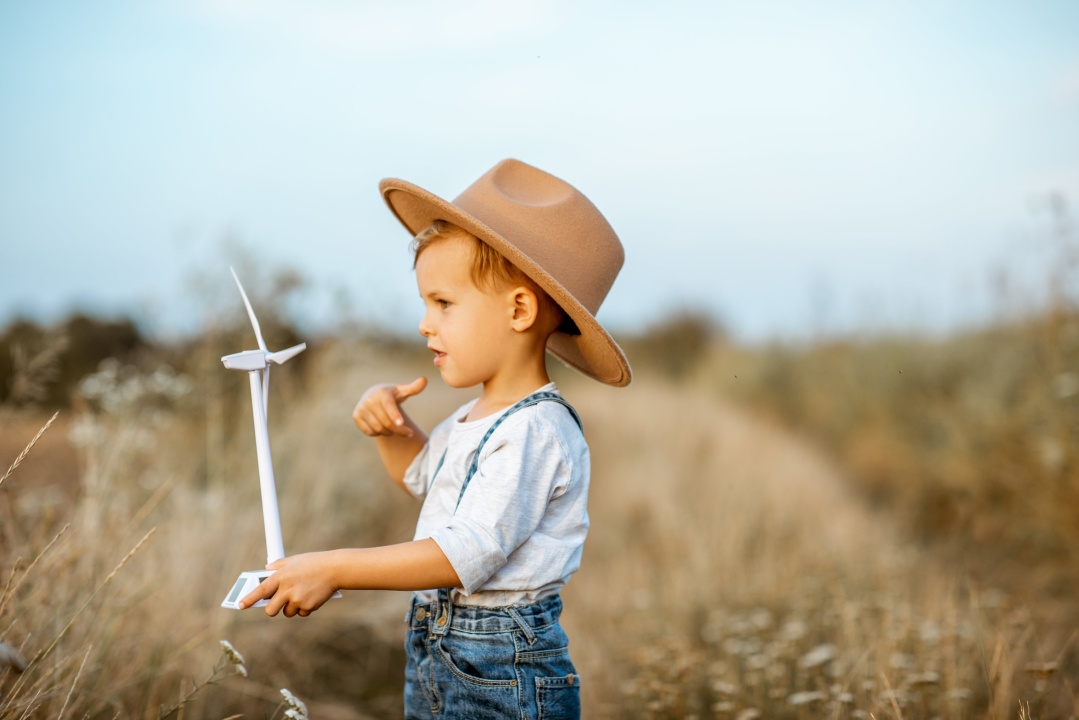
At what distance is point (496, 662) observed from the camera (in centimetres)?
204

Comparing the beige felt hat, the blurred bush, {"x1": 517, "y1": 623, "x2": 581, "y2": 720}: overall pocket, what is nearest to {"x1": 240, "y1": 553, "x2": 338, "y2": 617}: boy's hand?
{"x1": 517, "y1": 623, "x2": 581, "y2": 720}: overall pocket

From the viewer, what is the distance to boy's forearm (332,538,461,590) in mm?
1792

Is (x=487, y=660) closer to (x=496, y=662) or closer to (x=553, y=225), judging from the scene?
(x=496, y=662)

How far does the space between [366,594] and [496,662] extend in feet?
9.39

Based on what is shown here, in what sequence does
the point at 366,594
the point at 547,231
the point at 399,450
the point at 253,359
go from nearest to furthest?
1. the point at 253,359
2. the point at 547,231
3. the point at 399,450
4. the point at 366,594

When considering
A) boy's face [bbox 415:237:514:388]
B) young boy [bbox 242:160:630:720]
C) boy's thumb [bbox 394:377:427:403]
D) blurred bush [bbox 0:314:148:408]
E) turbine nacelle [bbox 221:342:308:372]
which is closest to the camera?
turbine nacelle [bbox 221:342:308:372]

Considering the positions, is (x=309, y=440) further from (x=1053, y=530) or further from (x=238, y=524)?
(x=1053, y=530)

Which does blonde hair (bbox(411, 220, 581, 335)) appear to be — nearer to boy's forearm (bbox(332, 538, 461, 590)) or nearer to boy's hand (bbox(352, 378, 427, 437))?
boy's hand (bbox(352, 378, 427, 437))

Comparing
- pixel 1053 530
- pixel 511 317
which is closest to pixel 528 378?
pixel 511 317

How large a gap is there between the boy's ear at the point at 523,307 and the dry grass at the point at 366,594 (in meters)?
1.14

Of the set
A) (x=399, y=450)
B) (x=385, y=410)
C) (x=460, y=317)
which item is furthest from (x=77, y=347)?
(x=460, y=317)

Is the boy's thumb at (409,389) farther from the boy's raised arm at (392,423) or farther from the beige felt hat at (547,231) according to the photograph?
the beige felt hat at (547,231)

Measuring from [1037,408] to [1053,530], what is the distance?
1.06 m

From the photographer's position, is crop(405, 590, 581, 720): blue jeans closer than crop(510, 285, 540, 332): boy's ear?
Yes
